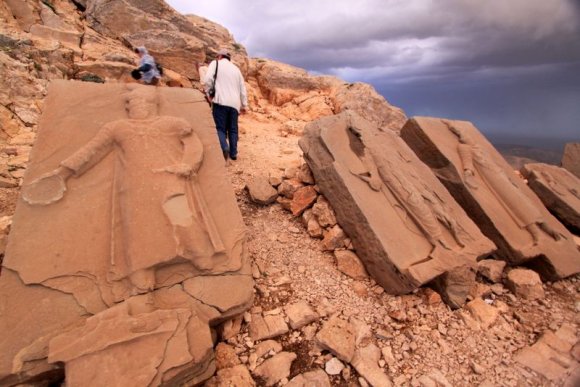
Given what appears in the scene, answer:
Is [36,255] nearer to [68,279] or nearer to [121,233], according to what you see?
[68,279]

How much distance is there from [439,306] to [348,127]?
2.53 m

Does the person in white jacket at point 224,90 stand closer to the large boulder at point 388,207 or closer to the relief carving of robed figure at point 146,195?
the large boulder at point 388,207

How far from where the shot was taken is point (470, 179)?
14.0 ft

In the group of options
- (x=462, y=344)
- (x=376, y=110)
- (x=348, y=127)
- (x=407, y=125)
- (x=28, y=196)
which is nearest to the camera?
(x=28, y=196)

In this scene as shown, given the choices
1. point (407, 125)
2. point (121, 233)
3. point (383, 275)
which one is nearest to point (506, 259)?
point (383, 275)

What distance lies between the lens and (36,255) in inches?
88.0

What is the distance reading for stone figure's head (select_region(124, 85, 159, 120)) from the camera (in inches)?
120

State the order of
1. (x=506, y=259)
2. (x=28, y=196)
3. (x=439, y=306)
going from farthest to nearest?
(x=506, y=259)
(x=439, y=306)
(x=28, y=196)

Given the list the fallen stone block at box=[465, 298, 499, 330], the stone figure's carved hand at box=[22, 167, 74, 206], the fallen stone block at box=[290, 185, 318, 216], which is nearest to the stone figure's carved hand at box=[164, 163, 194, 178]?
the stone figure's carved hand at box=[22, 167, 74, 206]

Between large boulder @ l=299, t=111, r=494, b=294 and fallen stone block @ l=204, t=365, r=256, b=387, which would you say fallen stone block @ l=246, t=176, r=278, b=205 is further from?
fallen stone block @ l=204, t=365, r=256, b=387

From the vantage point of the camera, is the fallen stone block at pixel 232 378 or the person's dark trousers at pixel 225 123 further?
the person's dark trousers at pixel 225 123

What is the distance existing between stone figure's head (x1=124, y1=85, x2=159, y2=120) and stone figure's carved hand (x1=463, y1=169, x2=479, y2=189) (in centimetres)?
419

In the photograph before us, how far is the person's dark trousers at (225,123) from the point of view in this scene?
17.5ft

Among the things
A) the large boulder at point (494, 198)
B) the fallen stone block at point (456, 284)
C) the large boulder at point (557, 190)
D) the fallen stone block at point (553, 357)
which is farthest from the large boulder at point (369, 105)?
the fallen stone block at point (553, 357)
